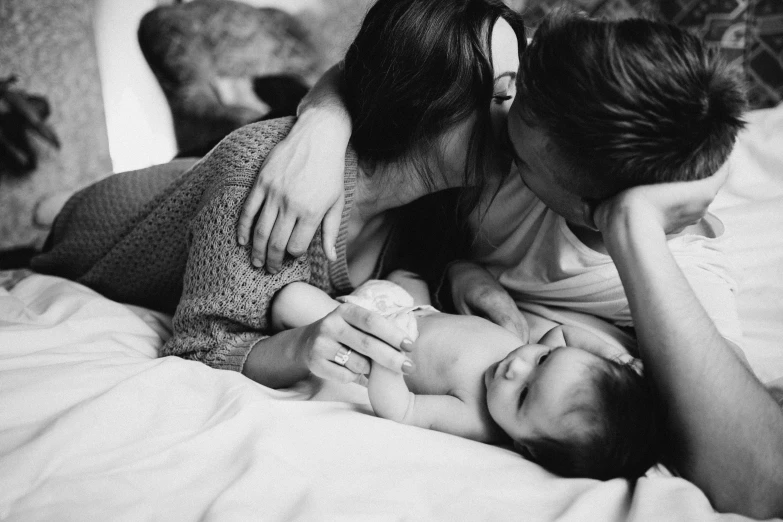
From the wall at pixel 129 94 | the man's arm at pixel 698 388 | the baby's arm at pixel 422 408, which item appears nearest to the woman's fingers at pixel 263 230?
the baby's arm at pixel 422 408

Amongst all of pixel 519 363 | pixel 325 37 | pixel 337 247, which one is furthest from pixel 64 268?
pixel 325 37

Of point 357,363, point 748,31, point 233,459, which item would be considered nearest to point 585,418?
point 357,363

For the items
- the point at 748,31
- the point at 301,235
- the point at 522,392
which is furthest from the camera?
the point at 748,31

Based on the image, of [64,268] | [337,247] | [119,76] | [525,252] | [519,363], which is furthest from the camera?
[119,76]

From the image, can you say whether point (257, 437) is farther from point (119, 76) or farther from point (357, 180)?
point (119, 76)

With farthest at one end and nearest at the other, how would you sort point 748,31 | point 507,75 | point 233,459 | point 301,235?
point 748,31, point 507,75, point 301,235, point 233,459

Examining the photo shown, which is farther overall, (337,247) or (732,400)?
(337,247)

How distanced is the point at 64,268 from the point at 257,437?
2.80 feet

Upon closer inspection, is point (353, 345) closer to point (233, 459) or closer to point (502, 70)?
point (233, 459)

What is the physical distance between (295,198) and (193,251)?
193 millimetres

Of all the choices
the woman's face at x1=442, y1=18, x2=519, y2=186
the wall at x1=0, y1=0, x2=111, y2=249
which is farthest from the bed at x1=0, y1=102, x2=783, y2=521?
the wall at x1=0, y1=0, x2=111, y2=249

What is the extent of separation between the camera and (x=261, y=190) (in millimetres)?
844

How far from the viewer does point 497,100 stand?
3.05 feet

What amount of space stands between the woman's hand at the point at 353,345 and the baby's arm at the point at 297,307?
161mm
